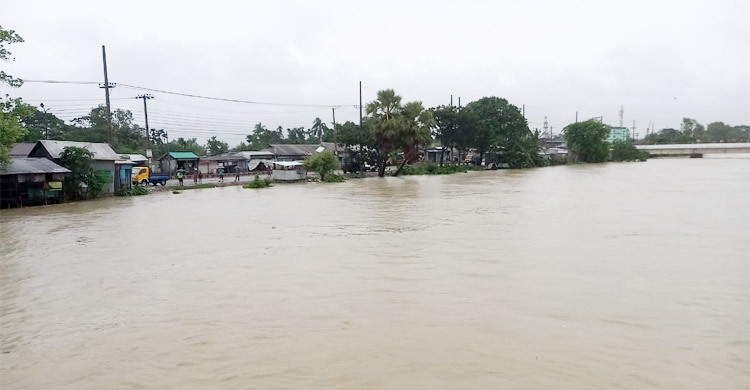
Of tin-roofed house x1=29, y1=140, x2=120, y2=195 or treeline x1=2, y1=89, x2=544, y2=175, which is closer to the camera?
tin-roofed house x1=29, y1=140, x2=120, y2=195

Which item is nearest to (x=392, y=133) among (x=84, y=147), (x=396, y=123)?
(x=396, y=123)

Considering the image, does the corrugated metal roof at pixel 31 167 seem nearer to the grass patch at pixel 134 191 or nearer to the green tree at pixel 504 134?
the grass patch at pixel 134 191

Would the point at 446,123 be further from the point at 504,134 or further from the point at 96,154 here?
the point at 96,154

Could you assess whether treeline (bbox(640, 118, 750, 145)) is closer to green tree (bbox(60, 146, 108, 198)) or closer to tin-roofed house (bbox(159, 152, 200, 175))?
tin-roofed house (bbox(159, 152, 200, 175))

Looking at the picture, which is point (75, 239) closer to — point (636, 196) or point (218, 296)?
point (218, 296)

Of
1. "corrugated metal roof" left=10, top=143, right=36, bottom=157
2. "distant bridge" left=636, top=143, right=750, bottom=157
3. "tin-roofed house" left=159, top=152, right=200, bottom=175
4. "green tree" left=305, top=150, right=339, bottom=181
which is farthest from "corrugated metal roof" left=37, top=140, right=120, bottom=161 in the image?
"distant bridge" left=636, top=143, right=750, bottom=157

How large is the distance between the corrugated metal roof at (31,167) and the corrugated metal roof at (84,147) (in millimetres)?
828

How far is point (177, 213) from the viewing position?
17.9 metres

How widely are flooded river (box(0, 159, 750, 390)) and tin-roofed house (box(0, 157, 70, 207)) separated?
279 inches

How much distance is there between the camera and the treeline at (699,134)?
87.8 m

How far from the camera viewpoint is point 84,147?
23312 millimetres

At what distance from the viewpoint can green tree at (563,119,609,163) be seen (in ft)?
187

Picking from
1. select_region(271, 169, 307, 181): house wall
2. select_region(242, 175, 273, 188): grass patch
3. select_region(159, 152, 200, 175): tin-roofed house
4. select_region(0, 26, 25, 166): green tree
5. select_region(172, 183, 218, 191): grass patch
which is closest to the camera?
select_region(0, 26, 25, 166): green tree

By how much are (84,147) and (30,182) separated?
339 cm
